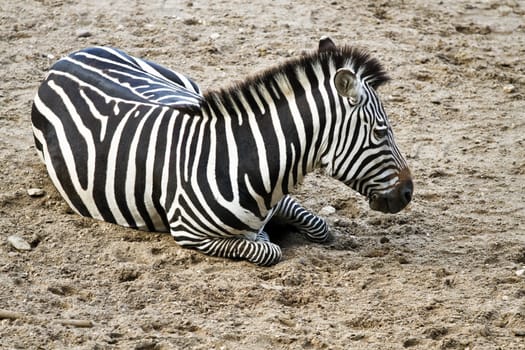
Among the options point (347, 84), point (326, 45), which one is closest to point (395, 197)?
point (347, 84)

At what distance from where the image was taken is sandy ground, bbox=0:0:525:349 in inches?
236

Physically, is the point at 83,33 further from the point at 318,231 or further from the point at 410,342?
the point at 410,342

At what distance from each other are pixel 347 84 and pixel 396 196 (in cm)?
89

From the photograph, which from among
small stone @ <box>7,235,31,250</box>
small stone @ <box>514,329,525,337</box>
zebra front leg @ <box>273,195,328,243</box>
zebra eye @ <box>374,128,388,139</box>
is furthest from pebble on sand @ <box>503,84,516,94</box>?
small stone @ <box>7,235,31,250</box>

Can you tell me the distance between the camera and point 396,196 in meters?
6.86

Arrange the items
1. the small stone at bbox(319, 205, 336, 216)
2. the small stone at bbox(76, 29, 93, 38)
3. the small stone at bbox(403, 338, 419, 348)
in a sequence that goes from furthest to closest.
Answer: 1. the small stone at bbox(76, 29, 93, 38)
2. the small stone at bbox(319, 205, 336, 216)
3. the small stone at bbox(403, 338, 419, 348)

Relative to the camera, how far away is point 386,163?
22.3ft

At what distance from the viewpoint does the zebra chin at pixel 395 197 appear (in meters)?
6.84

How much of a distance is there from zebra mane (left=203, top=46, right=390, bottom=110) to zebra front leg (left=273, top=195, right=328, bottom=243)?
97 centimetres

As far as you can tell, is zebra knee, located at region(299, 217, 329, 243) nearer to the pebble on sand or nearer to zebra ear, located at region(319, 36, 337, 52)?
zebra ear, located at region(319, 36, 337, 52)

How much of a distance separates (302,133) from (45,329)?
7.02ft

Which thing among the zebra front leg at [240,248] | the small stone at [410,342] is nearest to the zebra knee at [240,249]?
the zebra front leg at [240,248]

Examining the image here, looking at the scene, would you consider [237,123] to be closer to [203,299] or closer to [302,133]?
[302,133]

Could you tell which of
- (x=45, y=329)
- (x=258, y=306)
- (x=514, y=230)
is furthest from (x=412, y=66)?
(x=45, y=329)
